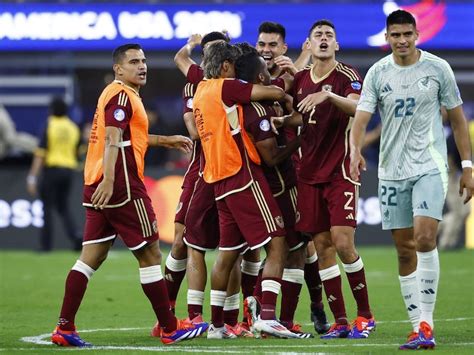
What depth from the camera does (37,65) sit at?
25734mm

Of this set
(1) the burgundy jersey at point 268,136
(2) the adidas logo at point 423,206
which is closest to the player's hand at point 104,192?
(1) the burgundy jersey at point 268,136

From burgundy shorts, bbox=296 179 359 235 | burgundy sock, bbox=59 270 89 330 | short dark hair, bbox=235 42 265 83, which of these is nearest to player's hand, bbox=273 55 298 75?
short dark hair, bbox=235 42 265 83

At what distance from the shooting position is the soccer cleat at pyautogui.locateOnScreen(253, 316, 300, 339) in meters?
9.36

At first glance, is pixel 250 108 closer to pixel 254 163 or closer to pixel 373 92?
pixel 254 163

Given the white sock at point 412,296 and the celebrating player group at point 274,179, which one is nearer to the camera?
the celebrating player group at point 274,179

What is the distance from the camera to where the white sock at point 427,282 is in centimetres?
861

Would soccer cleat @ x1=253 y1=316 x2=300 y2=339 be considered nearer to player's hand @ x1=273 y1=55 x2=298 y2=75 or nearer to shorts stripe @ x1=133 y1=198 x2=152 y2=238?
shorts stripe @ x1=133 y1=198 x2=152 y2=238

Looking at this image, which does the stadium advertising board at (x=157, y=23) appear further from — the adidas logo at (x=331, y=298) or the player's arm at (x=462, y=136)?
the player's arm at (x=462, y=136)

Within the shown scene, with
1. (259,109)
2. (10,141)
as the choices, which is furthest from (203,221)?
(10,141)

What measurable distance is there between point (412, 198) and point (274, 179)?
149 cm

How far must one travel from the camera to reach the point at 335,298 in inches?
388

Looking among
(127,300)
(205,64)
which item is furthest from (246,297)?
(127,300)

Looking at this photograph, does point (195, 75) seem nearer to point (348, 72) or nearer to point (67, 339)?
point (348, 72)

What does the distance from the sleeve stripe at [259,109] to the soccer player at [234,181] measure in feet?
0.45
